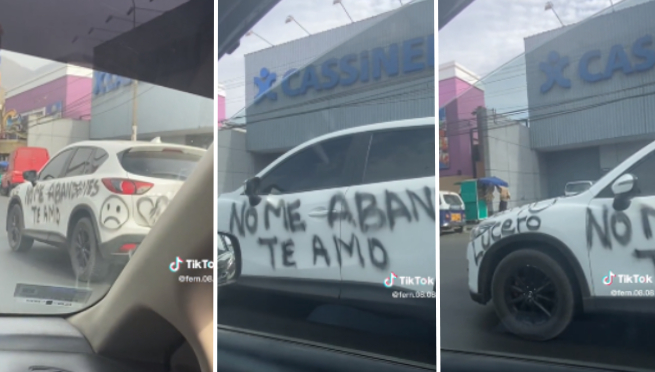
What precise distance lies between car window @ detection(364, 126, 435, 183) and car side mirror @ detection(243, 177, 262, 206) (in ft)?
1.40

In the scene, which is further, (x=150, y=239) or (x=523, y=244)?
(x=150, y=239)

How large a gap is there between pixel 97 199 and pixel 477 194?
4.81ft

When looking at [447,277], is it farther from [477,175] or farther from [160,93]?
[160,93]

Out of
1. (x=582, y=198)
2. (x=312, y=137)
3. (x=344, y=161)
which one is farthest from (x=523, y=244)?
(x=312, y=137)

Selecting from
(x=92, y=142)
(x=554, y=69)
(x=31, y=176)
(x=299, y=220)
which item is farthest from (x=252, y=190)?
(x=554, y=69)

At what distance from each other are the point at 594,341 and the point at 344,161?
1081 mm

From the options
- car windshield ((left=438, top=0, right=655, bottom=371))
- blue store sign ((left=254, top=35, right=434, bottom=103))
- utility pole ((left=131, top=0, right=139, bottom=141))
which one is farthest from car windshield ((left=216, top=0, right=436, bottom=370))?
utility pole ((left=131, top=0, right=139, bottom=141))

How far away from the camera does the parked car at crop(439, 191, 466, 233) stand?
6.55 feet

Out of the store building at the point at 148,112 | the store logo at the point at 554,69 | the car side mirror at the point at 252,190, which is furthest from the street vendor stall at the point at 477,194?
the store building at the point at 148,112

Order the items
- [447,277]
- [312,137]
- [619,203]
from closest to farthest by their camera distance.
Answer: [619,203]
[447,277]
[312,137]

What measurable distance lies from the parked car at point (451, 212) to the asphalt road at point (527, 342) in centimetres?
4

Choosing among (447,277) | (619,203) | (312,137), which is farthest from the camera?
(312,137)

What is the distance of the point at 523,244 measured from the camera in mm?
1987

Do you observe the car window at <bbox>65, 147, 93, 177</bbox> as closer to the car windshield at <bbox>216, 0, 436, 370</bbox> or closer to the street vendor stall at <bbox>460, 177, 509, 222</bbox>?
the car windshield at <bbox>216, 0, 436, 370</bbox>
